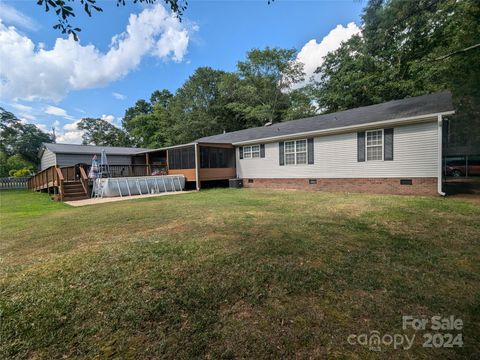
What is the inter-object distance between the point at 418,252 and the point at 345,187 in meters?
7.50

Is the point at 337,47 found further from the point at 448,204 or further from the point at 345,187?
the point at 448,204

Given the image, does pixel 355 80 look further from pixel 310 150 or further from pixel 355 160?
pixel 355 160

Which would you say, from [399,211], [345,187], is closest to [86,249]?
[399,211]

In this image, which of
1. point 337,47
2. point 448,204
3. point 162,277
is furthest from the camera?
point 337,47

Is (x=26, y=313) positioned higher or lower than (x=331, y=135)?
lower

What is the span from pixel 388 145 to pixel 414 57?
3.49 m

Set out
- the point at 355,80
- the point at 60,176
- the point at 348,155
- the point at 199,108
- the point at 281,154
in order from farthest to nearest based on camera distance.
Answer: the point at 199,108
the point at 355,80
the point at 281,154
the point at 60,176
the point at 348,155

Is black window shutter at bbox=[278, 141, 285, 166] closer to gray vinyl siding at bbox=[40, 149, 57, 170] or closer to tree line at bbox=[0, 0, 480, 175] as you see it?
tree line at bbox=[0, 0, 480, 175]

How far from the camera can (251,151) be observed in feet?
47.4

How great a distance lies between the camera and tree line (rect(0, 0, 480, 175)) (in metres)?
8.45

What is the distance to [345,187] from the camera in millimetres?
10562

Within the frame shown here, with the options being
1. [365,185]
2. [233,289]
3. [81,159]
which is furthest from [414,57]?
[81,159]

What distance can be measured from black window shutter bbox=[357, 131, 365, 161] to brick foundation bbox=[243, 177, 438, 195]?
941 millimetres

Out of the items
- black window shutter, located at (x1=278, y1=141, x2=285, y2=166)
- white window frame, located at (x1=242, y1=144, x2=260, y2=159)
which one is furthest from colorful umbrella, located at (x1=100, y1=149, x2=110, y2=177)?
black window shutter, located at (x1=278, y1=141, x2=285, y2=166)
